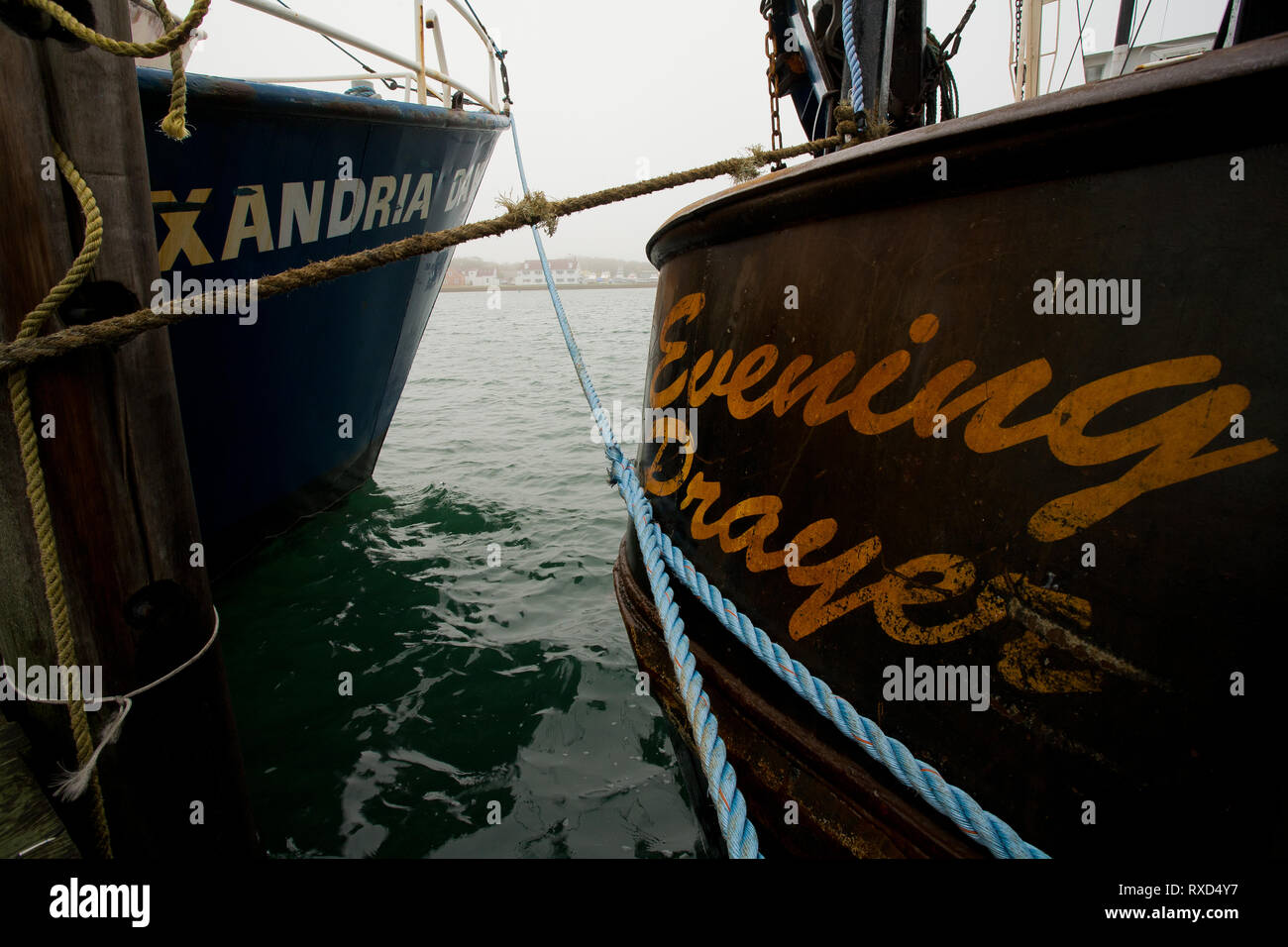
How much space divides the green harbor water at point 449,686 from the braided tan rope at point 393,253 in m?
2.08

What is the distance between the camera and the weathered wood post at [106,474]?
139 centimetres

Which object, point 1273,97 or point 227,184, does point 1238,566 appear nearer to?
point 1273,97

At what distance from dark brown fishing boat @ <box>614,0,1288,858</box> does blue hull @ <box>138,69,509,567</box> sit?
175cm

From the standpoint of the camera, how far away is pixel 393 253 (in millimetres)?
1747

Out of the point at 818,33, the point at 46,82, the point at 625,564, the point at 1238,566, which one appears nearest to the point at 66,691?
the point at 46,82

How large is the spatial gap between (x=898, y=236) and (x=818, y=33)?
222cm
